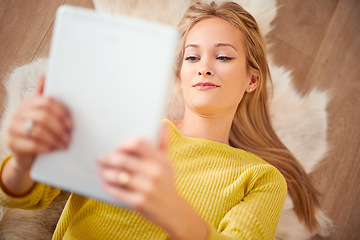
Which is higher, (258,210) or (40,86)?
(40,86)

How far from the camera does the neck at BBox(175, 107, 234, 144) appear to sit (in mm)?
1075

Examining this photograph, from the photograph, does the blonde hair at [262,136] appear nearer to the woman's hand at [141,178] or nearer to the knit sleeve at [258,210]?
the knit sleeve at [258,210]

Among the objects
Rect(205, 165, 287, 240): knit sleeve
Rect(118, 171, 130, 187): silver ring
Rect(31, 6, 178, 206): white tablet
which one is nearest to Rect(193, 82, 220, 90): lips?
Rect(205, 165, 287, 240): knit sleeve

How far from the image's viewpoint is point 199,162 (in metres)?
0.98

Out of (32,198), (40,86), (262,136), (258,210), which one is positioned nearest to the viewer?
(40,86)

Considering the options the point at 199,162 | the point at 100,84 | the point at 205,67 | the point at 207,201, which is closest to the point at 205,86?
the point at 205,67

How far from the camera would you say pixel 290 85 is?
4.38 ft

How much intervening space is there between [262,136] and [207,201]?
0.46 meters

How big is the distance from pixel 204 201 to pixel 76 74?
0.50 m

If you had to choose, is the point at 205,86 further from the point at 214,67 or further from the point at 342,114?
the point at 342,114

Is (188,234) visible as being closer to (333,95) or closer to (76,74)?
(76,74)

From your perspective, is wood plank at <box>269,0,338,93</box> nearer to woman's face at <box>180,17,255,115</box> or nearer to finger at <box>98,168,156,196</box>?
woman's face at <box>180,17,255,115</box>

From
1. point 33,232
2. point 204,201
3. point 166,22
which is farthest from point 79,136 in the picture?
point 166,22

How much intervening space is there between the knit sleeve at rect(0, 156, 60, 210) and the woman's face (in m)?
0.46
